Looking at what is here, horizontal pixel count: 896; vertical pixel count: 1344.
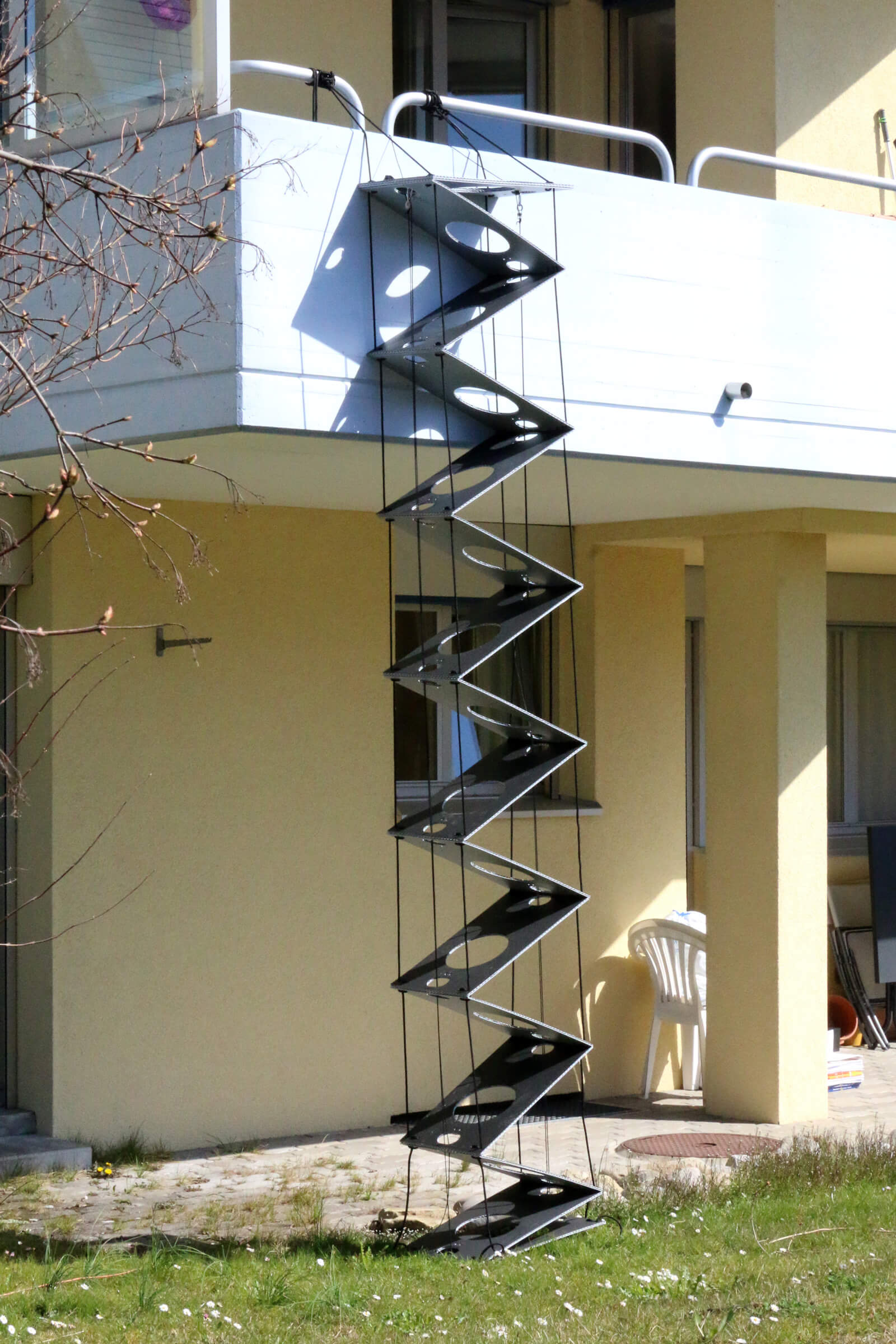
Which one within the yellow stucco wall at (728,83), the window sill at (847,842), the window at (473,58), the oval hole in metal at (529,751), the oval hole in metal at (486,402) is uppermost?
the window at (473,58)

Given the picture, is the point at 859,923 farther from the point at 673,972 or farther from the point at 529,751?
the point at 529,751

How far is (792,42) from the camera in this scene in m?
8.95

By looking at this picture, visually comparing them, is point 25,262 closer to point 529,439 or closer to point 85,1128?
point 529,439

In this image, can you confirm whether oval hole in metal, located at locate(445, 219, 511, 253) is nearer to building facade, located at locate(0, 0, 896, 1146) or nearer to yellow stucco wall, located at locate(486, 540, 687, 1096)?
building facade, located at locate(0, 0, 896, 1146)

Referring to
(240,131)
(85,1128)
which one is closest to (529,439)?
(240,131)

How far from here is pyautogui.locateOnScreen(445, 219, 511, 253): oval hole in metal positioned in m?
6.72

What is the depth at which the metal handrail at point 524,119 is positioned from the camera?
6633mm

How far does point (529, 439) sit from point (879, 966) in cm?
676

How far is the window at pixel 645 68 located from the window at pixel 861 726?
4178 millimetres

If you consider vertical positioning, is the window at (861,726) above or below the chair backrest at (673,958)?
above

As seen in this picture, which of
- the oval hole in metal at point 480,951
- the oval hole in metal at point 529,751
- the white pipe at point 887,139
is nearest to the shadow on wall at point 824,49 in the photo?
the white pipe at point 887,139

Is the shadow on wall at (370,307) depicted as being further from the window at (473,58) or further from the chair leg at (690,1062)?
the chair leg at (690,1062)

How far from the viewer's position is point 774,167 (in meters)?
7.90

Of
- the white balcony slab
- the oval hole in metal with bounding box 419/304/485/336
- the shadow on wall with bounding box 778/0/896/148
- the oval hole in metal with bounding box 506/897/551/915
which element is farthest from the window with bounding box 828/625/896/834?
Result: the oval hole in metal with bounding box 419/304/485/336
